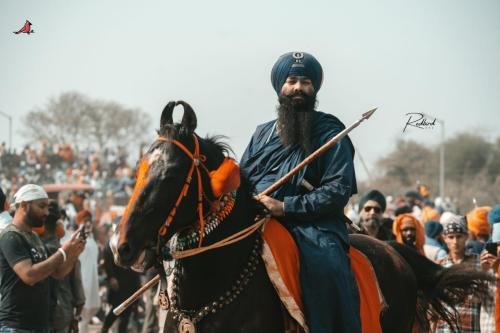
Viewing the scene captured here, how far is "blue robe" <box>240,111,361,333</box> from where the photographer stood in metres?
6.50

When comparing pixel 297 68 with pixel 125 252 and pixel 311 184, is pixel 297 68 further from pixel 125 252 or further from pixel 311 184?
pixel 125 252

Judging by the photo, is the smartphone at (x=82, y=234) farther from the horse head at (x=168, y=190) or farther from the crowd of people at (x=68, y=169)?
the crowd of people at (x=68, y=169)

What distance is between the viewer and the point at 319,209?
663 cm

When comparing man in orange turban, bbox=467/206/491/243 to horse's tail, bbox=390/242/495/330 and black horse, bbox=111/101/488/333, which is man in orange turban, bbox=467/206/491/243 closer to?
horse's tail, bbox=390/242/495/330

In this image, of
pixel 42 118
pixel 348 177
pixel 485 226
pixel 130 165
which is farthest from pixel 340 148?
pixel 42 118

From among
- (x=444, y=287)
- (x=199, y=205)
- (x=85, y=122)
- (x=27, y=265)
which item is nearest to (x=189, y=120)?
(x=199, y=205)

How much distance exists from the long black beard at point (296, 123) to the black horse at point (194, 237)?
586 mm

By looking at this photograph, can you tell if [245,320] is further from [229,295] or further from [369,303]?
[369,303]

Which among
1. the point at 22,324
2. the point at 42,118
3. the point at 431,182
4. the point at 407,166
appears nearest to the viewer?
the point at 22,324

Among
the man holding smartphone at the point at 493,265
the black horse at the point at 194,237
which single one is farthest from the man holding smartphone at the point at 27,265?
the man holding smartphone at the point at 493,265

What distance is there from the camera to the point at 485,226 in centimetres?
1425

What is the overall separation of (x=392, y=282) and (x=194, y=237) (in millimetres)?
2376

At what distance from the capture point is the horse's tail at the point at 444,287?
28.0 feet

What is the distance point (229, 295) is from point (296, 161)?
4.04 feet
